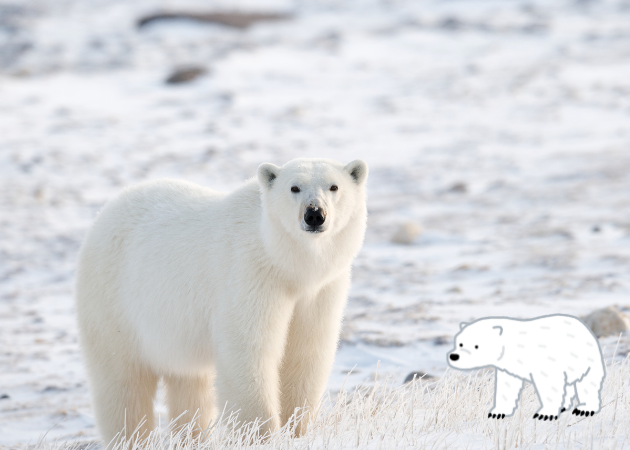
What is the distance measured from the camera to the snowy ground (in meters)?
5.68

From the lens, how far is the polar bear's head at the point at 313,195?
2.85 m

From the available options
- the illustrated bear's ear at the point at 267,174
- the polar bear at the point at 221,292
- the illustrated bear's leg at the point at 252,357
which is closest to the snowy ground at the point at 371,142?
the polar bear at the point at 221,292

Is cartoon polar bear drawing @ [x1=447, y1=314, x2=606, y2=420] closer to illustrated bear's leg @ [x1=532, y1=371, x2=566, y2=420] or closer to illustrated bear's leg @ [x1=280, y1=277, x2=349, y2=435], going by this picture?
illustrated bear's leg @ [x1=532, y1=371, x2=566, y2=420]

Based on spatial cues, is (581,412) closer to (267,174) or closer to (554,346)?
(554,346)

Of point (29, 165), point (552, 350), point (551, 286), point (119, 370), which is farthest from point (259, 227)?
point (29, 165)

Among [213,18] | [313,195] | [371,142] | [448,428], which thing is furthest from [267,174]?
[213,18]

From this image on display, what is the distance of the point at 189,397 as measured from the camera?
152 inches

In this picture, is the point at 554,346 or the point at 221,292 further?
the point at 221,292

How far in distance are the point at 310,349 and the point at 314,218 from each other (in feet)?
2.48

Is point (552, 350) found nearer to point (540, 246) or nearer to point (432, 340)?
point (432, 340)

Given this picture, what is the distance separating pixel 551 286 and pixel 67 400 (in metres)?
3.88

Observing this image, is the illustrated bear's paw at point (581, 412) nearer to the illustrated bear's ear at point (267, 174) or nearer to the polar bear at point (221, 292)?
the polar bear at point (221, 292)

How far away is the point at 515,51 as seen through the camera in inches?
666

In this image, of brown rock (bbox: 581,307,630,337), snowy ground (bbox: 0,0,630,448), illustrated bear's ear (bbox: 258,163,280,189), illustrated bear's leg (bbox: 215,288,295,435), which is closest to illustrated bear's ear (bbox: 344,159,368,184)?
illustrated bear's ear (bbox: 258,163,280,189)
